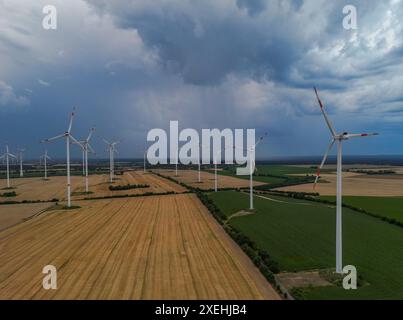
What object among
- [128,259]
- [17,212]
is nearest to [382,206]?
[128,259]

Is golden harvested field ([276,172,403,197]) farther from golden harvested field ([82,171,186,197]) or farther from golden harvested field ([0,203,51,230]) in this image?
golden harvested field ([0,203,51,230])

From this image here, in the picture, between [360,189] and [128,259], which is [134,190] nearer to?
[360,189]

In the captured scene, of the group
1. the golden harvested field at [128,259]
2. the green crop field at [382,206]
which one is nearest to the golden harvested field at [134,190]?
the golden harvested field at [128,259]

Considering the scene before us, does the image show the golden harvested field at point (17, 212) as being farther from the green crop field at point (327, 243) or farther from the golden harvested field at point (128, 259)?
the green crop field at point (327, 243)

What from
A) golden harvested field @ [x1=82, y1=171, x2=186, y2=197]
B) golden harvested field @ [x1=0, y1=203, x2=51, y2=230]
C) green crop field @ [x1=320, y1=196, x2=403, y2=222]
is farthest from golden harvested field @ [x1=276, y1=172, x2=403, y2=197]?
golden harvested field @ [x1=0, y1=203, x2=51, y2=230]
